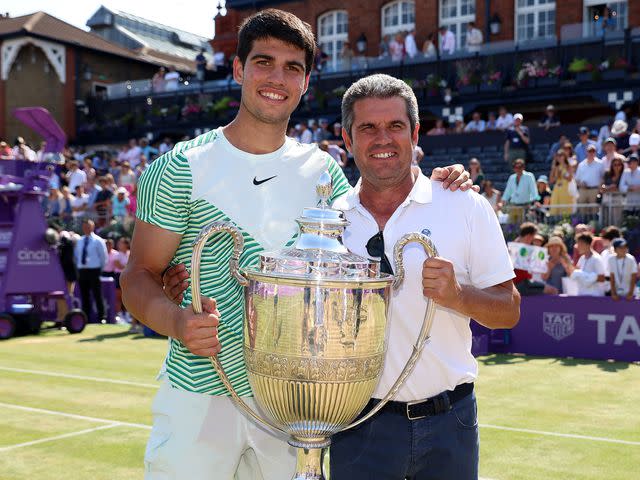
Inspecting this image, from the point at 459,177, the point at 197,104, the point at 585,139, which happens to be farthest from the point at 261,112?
the point at 197,104

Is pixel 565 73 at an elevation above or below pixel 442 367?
above

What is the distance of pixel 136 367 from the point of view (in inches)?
389

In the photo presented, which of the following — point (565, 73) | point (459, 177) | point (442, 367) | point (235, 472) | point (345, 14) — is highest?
point (345, 14)

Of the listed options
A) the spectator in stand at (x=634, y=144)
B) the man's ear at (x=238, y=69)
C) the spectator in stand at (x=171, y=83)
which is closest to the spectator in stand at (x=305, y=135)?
the spectator in stand at (x=634, y=144)

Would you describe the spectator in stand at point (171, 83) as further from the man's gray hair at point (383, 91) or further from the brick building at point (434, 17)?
the man's gray hair at point (383, 91)

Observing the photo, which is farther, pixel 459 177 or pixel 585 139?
pixel 585 139

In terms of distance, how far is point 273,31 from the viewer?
291 centimetres

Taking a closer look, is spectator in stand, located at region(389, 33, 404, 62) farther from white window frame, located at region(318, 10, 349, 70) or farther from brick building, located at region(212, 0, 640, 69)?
white window frame, located at region(318, 10, 349, 70)

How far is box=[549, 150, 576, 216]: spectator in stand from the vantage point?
13.7 m

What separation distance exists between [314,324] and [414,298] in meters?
0.62

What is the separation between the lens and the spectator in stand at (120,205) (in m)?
18.0

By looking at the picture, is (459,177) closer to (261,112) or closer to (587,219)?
(261,112)

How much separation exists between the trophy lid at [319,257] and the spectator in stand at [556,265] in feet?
30.4

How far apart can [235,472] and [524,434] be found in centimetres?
415
